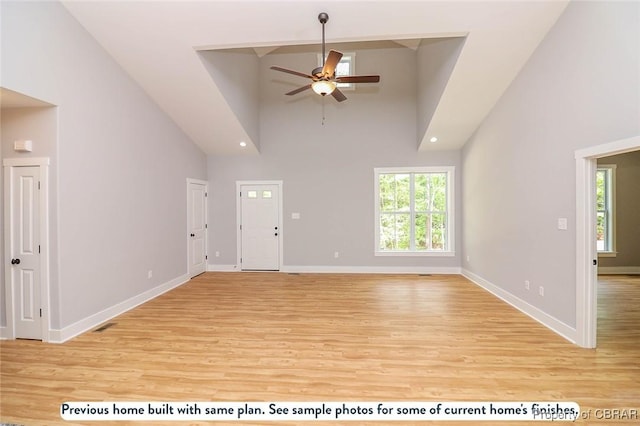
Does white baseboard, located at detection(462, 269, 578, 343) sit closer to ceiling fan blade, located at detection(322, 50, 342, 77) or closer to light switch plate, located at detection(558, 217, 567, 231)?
light switch plate, located at detection(558, 217, 567, 231)

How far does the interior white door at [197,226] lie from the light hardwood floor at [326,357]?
1710 millimetres

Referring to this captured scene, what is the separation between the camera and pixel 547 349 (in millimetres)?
2885

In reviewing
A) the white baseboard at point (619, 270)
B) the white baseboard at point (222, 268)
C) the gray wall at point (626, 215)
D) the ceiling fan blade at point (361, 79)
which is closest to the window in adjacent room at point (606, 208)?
the gray wall at point (626, 215)

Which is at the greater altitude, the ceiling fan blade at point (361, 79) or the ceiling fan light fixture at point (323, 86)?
the ceiling fan blade at point (361, 79)

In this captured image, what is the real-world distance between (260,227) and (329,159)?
7.43 ft

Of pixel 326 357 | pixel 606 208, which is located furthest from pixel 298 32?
pixel 606 208

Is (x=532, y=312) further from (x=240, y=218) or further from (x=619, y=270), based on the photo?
(x=240, y=218)

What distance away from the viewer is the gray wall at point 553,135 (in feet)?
8.28

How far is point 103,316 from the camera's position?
3691 millimetres

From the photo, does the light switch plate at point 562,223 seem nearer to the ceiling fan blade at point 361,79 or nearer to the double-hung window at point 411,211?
the ceiling fan blade at point 361,79

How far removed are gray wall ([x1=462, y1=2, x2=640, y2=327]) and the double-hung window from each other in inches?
52.7

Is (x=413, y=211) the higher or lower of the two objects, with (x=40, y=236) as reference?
higher

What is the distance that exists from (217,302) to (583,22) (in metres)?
5.67

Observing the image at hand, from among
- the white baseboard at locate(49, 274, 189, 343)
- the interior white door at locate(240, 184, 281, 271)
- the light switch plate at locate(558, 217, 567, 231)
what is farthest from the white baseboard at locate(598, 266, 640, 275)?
the white baseboard at locate(49, 274, 189, 343)
